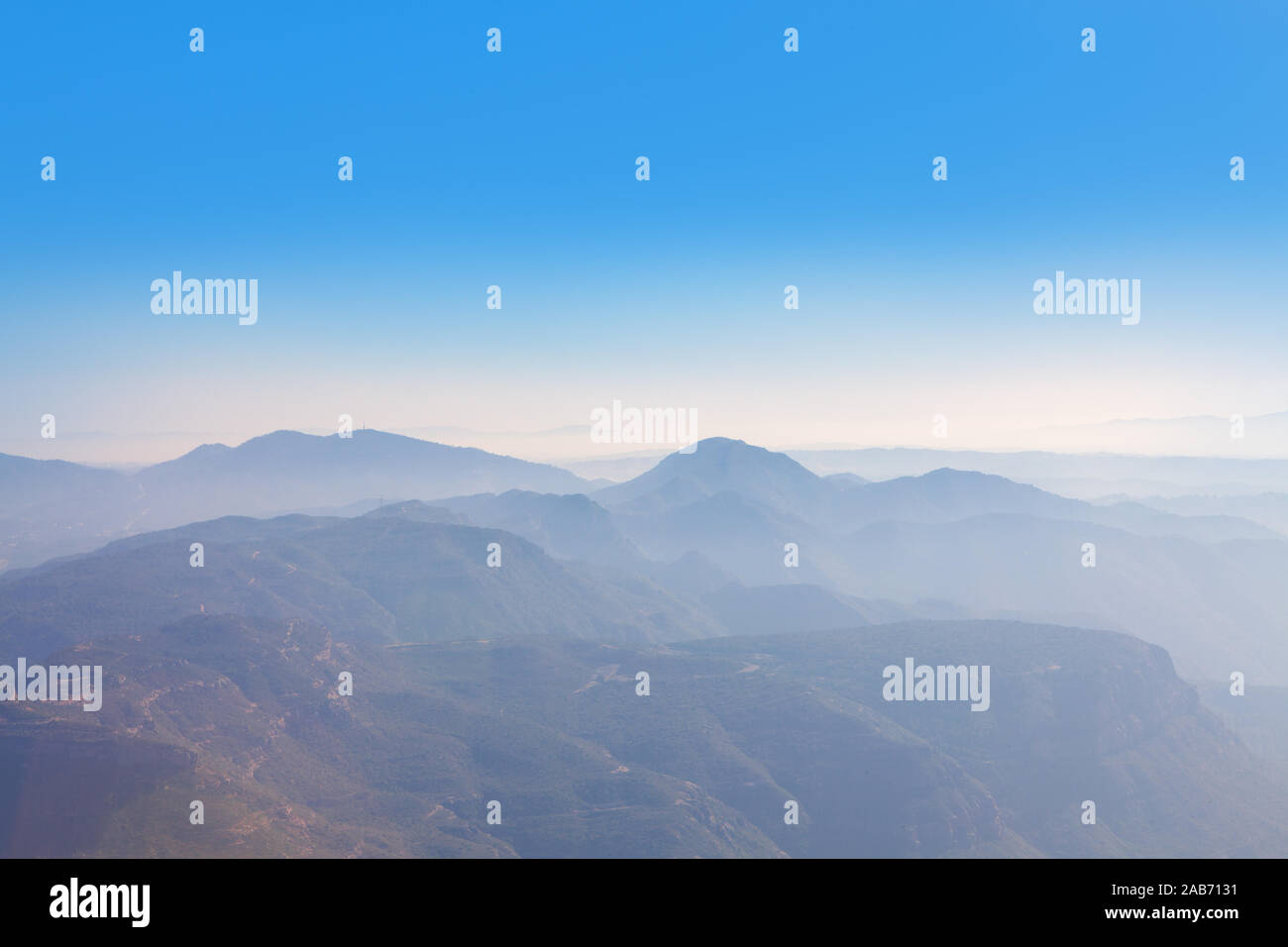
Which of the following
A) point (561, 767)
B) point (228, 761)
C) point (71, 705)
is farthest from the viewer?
point (561, 767)

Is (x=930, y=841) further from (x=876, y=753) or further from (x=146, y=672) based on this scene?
(x=146, y=672)

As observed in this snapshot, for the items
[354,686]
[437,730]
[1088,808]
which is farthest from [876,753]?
[354,686]

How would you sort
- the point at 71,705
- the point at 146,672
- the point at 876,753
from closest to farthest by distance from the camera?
the point at 71,705, the point at 146,672, the point at 876,753

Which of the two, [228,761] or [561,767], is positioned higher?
[228,761]
